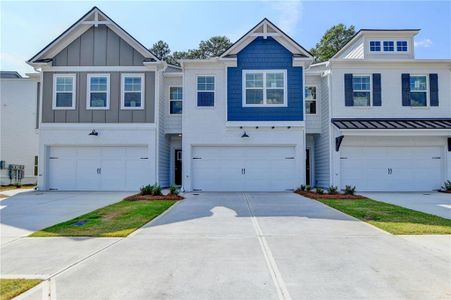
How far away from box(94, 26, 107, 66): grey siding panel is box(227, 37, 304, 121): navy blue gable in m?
6.19

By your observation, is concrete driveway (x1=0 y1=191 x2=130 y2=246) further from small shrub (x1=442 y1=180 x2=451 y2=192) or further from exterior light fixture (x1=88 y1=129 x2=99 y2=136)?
small shrub (x1=442 y1=180 x2=451 y2=192)

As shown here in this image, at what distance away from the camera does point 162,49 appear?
38.3 metres

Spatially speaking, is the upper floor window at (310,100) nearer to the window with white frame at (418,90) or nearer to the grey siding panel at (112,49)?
the window with white frame at (418,90)

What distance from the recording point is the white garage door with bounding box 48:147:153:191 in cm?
1627

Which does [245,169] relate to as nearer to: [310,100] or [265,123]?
[265,123]

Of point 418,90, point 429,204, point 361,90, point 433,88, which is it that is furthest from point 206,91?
point 433,88

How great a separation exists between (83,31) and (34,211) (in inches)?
398

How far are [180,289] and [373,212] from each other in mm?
7320

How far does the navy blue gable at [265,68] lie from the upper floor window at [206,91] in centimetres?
85

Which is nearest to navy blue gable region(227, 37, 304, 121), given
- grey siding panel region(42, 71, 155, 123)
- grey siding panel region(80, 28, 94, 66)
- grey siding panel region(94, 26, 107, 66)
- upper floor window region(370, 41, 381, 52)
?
grey siding panel region(42, 71, 155, 123)

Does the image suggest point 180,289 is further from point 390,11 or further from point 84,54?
point 84,54

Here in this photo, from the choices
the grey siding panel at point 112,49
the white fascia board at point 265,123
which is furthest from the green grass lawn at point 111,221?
the grey siding panel at point 112,49

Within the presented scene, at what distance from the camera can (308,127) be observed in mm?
17312

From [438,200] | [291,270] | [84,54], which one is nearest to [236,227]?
[291,270]
